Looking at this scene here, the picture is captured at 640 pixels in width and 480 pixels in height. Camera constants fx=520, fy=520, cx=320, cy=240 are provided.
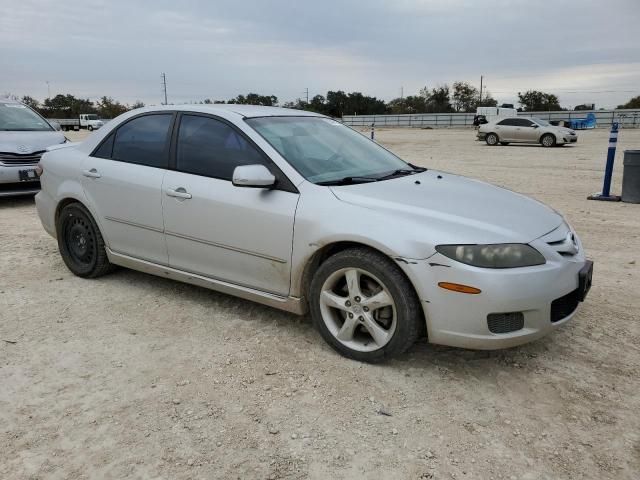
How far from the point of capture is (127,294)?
4.39 metres

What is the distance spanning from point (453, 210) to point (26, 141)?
791cm

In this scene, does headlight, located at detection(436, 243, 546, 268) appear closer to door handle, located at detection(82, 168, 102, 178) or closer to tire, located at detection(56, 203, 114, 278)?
door handle, located at detection(82, 168, 102, 178)

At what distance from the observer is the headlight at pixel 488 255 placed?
2793 mm

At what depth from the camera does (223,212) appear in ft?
11.8

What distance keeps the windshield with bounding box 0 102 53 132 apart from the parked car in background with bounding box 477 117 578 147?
64.6ft

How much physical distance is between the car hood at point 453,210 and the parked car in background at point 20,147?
692cm

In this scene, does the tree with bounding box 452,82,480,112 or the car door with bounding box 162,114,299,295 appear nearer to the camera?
→ the car door with bounding box 162,114,299,295

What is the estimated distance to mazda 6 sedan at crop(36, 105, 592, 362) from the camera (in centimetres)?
285

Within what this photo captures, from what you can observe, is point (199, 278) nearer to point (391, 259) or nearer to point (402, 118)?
point (391, 259)

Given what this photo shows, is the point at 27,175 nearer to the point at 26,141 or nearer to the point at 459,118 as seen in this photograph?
the point at 26,141

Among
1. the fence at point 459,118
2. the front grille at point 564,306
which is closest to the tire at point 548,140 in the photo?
the fence at point 459,118

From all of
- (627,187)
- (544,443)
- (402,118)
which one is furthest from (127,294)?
(402,118)

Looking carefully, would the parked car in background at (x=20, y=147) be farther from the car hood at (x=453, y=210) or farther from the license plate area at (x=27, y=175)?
the car hood at (x=453, y=210)

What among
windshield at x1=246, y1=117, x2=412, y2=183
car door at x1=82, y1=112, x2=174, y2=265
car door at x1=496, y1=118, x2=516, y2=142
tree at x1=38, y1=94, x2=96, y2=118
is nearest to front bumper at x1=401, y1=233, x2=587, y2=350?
windshield at x1=246, y1=117, x2=412, y2=183
